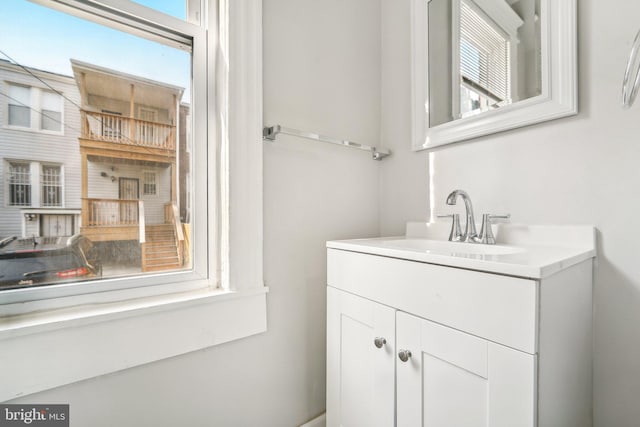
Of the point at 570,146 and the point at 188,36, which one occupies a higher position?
the point at 188,36

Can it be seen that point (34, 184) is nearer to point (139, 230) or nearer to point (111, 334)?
point (139, 230)

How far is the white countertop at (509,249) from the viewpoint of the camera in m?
0.54

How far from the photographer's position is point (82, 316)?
680 millimetres

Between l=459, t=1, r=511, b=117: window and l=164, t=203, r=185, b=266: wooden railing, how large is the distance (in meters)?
1.02

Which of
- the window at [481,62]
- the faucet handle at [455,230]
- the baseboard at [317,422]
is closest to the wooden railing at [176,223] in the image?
the baseboard at [317,422]

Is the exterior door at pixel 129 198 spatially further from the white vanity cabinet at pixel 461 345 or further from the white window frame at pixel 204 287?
the white vanity cabinet at pixel 461 345

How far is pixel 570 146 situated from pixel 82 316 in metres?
1.32

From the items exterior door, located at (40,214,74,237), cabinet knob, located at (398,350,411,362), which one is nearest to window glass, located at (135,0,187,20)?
exterior door, located at (40,214,74,237)

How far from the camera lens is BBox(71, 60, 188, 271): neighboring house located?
30.2 inches

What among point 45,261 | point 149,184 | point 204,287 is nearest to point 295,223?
point 204,287

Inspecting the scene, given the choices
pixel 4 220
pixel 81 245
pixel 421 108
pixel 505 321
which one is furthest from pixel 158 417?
pixel 421 108

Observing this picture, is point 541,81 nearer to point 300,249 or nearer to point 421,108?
point 421,108

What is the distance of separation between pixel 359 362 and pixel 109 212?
831 mm

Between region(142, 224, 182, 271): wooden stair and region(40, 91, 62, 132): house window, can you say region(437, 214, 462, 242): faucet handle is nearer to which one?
region(142, 224, 182, 271): wooden stair
